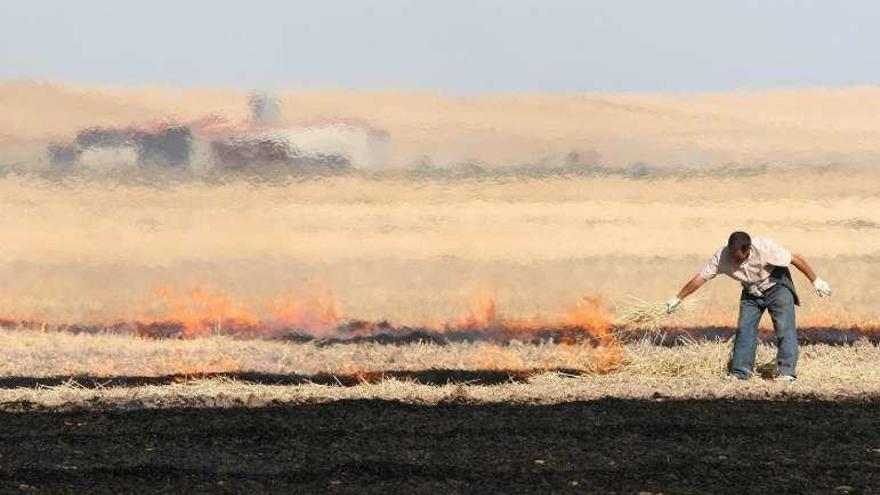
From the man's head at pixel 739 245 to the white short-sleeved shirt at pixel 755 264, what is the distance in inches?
6.8

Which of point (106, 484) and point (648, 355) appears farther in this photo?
point (648, 355)

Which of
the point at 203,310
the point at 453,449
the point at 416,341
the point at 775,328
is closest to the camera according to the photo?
the point at 453,449

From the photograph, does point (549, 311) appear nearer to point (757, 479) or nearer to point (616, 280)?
point (616, 280)

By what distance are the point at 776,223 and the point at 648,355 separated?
7116mm

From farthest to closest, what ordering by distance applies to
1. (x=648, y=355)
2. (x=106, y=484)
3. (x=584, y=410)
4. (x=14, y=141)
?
(x=14, y=141) → (x=648, y=355) → (x=584, y=410) → (x=106, y=484)

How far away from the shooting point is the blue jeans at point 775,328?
1809cm

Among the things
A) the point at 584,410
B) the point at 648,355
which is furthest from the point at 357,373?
the point at 584,410

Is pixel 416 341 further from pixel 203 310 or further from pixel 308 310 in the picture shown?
pixel 203 310

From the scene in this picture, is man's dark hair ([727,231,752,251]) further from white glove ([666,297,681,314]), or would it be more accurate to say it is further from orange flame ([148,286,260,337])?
orange flame ([148,286,260,337])

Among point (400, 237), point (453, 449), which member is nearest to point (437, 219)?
point (400, 237)

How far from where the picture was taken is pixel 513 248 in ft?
84.0

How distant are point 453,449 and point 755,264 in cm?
518

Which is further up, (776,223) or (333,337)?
(776,223)

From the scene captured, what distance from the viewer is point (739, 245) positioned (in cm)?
1756
